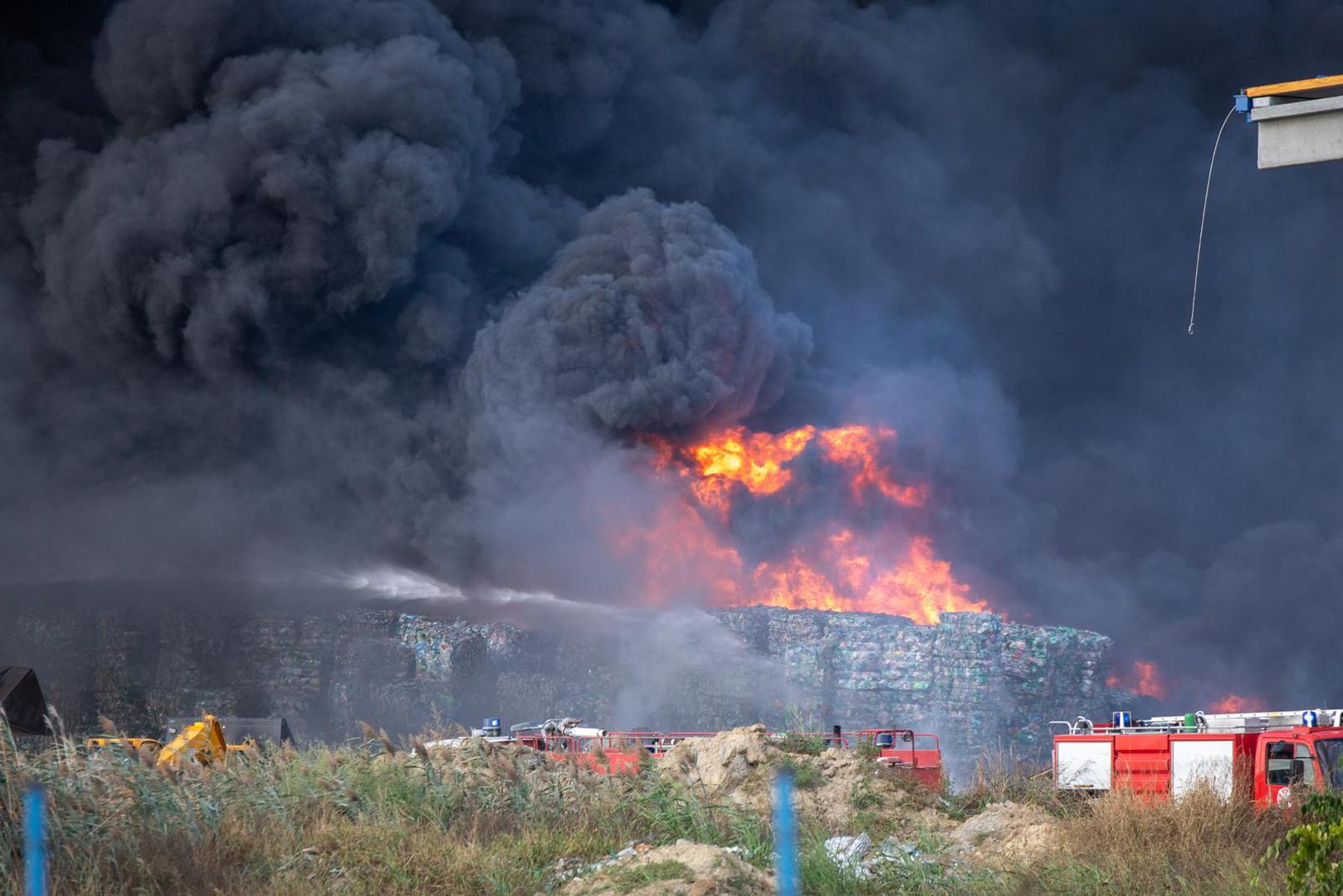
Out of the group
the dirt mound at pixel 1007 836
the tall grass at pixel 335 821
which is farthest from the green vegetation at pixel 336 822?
the dirt mound at pixel 1007 836

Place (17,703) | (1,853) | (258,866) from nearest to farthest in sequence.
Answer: (1,853) < (258,866) < (17,703)

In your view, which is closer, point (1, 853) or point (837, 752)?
point (1, 853)

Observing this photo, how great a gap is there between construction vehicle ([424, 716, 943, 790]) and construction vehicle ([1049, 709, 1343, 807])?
93.1 inches

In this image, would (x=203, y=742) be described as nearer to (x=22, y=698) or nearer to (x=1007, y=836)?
(x=22, y=698)

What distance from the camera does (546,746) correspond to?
935 inches

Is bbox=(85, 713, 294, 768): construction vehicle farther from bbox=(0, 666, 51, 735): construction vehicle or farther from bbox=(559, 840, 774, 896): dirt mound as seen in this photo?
bbox=(559, 840, 774, 896): dirt mound

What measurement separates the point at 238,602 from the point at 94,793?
4187cm

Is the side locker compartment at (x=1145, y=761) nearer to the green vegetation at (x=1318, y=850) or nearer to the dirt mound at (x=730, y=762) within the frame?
the dirt mound at (x=730, y=762)

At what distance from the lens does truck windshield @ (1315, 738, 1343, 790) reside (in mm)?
15805

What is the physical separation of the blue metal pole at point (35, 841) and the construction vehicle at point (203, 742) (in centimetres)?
169

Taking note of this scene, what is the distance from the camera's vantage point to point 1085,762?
1911cm

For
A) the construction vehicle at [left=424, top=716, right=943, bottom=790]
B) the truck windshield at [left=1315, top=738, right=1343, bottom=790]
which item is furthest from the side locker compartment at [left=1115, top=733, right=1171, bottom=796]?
the construction vehicle at [left=424, top=716, right=943, bottom=790]

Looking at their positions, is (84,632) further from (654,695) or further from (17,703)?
(17,703)

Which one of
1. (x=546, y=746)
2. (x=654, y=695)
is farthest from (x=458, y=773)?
(x=654, y=695)
